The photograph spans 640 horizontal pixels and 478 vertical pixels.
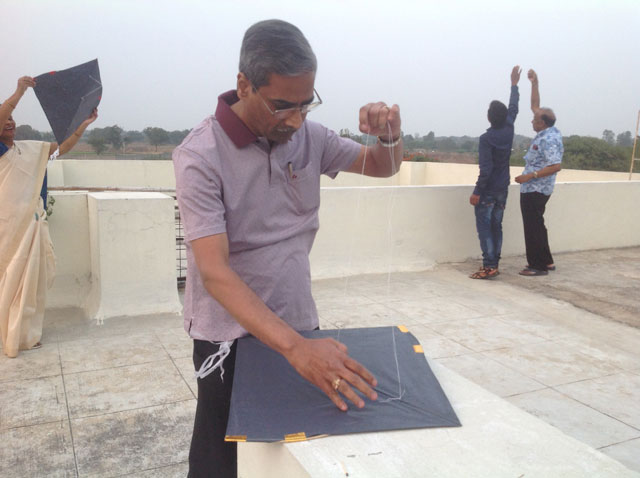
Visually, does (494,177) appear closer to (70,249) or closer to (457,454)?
(70,249)

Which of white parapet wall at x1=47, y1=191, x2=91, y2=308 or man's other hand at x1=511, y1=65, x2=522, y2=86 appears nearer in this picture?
white parapet wall at x1=47, y1=191, x2=91, y2=308

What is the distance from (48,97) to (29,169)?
571mm

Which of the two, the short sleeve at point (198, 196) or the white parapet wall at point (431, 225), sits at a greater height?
the short sleeve at point (198, 196)

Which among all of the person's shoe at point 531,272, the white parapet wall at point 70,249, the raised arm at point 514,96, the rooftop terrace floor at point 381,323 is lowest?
the rooftop terrace floor at point 381,323

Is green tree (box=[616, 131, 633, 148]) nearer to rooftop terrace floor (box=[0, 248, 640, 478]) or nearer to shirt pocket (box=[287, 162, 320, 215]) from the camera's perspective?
rooftop terrace floor (box=[0, 248, 640, 478])

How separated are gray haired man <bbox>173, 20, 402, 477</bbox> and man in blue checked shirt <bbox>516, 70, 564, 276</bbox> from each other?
4774 mm

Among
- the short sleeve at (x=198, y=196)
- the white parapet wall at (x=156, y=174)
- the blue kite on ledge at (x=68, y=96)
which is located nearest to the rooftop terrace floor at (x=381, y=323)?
the short sleeve at (x=198, y=196)

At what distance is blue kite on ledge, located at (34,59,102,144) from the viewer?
411cm

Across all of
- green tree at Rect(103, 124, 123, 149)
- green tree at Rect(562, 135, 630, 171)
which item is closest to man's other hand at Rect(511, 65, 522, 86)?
green tree at Rect(103, 124, 123, 149)

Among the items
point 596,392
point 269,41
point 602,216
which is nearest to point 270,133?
point 269,41

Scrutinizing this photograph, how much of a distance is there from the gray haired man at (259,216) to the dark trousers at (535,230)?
193 inches

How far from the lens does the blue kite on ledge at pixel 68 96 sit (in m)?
4.11

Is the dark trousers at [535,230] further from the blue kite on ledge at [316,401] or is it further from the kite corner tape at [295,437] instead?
the kite corner tape at [295,437]

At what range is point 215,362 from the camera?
1651mm
